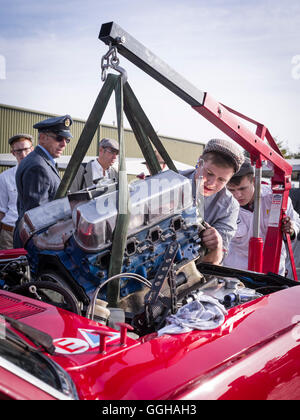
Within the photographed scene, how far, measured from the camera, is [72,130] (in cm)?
1652

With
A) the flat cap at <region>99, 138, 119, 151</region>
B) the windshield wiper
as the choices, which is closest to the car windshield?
the windshield wiper

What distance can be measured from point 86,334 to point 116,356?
16cm

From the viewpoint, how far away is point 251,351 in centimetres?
130

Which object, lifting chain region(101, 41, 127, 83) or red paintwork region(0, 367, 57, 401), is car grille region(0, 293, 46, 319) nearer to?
red paintwork region(0, 367, 57, 401)

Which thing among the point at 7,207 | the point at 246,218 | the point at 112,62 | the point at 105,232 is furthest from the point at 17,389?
the point at 7,207

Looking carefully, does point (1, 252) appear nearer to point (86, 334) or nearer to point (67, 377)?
point (86, 334)

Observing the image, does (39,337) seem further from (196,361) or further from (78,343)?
(196,361)

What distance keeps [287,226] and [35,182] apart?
2.30 metres

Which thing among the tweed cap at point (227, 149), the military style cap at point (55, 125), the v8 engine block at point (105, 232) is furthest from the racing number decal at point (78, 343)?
the military style cap at point (55, 125)

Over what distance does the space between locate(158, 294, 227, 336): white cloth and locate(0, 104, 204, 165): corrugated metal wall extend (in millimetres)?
14437

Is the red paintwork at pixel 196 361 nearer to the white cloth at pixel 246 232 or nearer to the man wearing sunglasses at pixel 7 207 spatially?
the white cloth at pixel 246 232

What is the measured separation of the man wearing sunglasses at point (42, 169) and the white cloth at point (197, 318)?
200 cm

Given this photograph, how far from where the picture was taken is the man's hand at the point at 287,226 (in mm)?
3602
